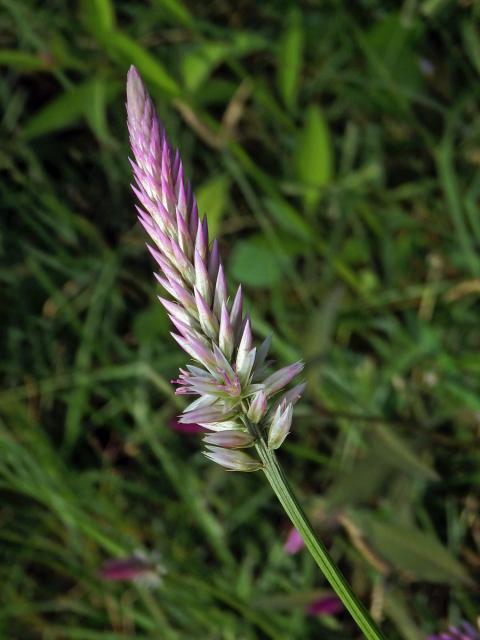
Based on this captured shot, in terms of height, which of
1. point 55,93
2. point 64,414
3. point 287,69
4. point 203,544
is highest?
point 55,93

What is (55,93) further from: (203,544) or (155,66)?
(203,544)

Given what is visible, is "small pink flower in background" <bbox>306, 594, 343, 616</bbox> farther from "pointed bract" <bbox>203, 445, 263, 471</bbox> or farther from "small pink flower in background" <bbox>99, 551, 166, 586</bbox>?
"pointed bract" <bbox>203, 445, 263, 471</bbox>

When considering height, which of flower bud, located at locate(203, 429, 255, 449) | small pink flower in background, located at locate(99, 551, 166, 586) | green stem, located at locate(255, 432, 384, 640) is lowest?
small pink flower in background, located at locate(99, 551, 166, 586)

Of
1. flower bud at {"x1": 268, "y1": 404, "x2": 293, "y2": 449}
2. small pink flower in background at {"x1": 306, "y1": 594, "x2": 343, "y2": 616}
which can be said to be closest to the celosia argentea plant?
flower bud at {"x1": 268, "y1": 404, "x2": 293, "y2": 449}

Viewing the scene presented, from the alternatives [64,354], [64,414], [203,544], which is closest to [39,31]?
[64,354]

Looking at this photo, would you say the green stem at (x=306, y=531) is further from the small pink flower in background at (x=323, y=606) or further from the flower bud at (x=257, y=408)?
the small pink flower in background at (x=323, y=606)

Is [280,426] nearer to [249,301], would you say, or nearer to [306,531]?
[306,531]

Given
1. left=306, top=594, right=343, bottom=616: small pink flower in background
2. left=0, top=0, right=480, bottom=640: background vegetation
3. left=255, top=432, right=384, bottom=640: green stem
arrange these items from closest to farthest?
left=255, top=432, right=384, bottom=640: green stem, left=306, top=594, right=343, bottom=616: small pink flower in background, left=0, top=0, right=480, bottom=640: background vegetation

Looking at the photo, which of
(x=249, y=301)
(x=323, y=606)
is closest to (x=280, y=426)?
(x=323, y=606)

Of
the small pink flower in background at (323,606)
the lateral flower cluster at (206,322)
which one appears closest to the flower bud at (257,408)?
the lateral flower cluster at (206,322)
